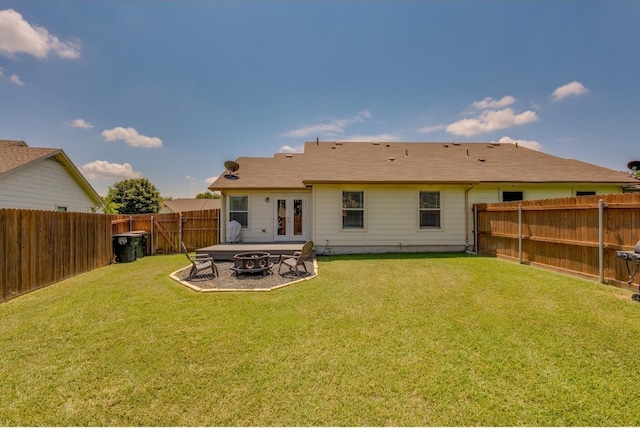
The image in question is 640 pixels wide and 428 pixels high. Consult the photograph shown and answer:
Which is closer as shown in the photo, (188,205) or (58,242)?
(58,242)

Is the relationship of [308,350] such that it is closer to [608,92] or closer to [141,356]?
[141,356]

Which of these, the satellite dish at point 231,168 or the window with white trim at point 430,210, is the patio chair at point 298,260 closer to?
the window with white trim at point 430,210

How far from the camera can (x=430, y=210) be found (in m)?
11.2

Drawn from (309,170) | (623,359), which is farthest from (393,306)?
(309,170)

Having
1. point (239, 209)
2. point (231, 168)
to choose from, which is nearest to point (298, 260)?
point (239, 209)

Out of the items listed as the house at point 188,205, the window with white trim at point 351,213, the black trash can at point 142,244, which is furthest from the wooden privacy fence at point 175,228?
the house at point 188,205

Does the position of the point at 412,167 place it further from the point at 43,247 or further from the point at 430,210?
the point at 43,247

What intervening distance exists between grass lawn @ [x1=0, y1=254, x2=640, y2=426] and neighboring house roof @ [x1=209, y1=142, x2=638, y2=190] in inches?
248

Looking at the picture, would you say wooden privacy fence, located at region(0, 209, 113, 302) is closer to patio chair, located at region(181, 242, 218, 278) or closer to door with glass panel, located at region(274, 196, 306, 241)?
patio chair, located at region(181, 242, 218, 278)

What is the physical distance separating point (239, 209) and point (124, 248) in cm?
480

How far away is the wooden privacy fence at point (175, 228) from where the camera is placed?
1277 cm

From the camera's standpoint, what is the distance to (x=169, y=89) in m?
13.1

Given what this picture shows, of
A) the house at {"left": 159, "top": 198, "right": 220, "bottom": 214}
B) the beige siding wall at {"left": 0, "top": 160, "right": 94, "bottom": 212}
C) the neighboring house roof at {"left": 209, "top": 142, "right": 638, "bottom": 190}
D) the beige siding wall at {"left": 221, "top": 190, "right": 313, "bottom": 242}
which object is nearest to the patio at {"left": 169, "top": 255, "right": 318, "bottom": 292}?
the beige siding wall at {"left": 221, "top": 190, "right": 313, "bottom": 242}

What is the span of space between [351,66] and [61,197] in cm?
1574
